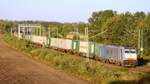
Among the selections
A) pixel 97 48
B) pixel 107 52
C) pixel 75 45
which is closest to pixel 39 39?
pixel 75 45

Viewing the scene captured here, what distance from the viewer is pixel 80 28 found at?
11219 centimetres

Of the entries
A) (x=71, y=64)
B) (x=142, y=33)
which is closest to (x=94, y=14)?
(x=142, y=33)

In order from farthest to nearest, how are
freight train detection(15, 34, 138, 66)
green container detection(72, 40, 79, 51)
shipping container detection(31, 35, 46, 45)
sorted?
shipping container detection(31, 35, 46, 45) < green container detection(72, 40, 79, 51) < freight train detection(15, 34, 138, 66)

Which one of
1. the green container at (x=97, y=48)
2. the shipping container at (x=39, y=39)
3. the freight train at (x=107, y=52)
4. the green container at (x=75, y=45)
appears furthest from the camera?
the shipping container at (x=39, y=39)

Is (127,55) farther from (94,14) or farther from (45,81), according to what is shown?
(94,14)

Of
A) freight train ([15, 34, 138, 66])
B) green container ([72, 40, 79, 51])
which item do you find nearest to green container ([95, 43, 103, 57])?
freight train ([15, 34, 138, 66])

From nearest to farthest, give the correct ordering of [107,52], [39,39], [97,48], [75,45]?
1. [107,52]
2. [97,48]
3. [75,45]
4. [39,39]

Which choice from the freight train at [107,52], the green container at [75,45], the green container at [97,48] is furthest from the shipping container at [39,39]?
the green container at [97,48]

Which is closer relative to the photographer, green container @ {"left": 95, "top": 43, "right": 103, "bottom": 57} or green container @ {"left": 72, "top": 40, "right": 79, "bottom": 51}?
green container @ {"left": 95, "top": 43, "right": 103, "bottom": 57}

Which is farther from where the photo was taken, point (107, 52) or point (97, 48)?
point (97, 48)

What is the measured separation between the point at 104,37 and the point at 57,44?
11.1 metres

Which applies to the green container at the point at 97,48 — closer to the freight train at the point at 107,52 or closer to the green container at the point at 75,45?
the freight train at the point at 107,52

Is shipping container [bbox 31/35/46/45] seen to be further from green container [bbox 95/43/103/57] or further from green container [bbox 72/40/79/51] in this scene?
green container [bbox 95/43/103/57]

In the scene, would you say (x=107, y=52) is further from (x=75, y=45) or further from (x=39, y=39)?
(x=39, y=39)
